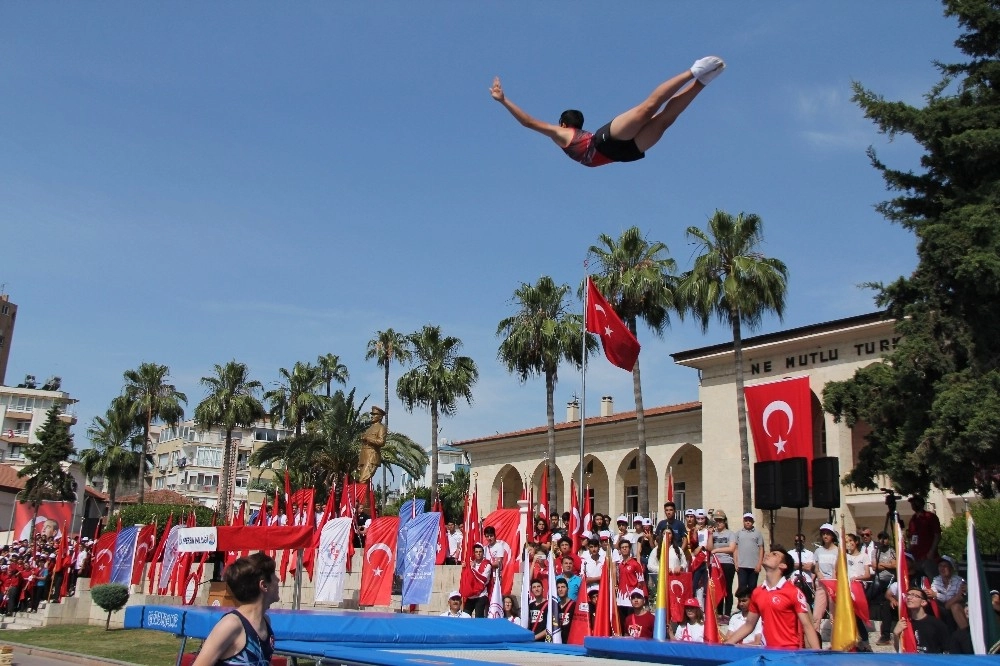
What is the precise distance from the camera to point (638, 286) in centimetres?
3416

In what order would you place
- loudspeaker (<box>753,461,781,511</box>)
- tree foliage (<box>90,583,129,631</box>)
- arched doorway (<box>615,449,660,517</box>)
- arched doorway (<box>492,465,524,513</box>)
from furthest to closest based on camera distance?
arched doorway (<box>492,465,524,513</box>)
arched doorway (<box>615,449,660,517</box>)
tree foliage (<box>90,583,129,631</box>)
loudspeaker (<box>753,461,781,511</box>)

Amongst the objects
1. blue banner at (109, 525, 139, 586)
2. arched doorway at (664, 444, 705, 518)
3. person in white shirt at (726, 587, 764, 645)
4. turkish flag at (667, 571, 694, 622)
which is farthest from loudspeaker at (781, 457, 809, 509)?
arched doorway at (664, 444, 705, 518)

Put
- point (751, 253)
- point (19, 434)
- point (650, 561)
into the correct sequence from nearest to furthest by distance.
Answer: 1. point (650, 561)
2. point (751, 253)
3. point (19, 434)

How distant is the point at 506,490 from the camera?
53.4m

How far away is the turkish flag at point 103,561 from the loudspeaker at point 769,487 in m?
20.2

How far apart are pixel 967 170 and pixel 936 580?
395 inches

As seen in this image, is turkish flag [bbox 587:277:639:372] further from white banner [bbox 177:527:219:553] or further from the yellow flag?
the yellow flag

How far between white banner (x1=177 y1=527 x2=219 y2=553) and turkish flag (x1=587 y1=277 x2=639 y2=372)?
1118cm

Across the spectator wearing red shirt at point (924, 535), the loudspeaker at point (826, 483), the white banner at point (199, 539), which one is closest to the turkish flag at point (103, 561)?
the white banner at point (199, 539)

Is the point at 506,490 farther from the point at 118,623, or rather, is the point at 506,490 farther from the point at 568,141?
the point at 568,141

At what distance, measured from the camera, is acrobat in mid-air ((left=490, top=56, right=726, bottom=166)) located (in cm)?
688

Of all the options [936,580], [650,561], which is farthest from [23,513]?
[936,580]

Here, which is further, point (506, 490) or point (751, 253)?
point (506, 490)

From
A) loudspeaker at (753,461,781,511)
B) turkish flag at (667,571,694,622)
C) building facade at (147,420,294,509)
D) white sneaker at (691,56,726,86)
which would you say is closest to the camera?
white sneaker at (691,56,726,86)
